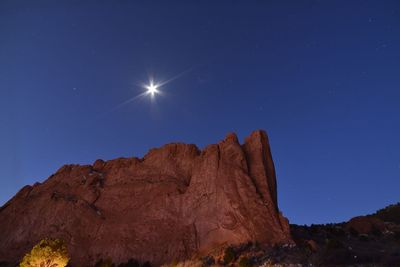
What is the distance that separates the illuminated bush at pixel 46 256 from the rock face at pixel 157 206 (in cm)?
1088

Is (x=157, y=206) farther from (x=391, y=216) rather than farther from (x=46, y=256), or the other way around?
(x=391, y=216)

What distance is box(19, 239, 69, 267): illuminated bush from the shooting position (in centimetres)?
3238

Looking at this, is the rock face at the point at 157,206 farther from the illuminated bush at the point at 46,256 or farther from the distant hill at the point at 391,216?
the distant hill at the point at 391,216

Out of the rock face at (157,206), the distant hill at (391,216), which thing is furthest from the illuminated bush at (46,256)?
the distant hill at (391,216)

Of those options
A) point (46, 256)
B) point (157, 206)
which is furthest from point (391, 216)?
point (46, 256)

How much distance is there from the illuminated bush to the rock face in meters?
10.9

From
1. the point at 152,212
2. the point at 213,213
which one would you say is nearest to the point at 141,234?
the point at 152,212

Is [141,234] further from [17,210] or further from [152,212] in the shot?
[17,210]

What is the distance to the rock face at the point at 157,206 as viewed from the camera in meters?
39.1

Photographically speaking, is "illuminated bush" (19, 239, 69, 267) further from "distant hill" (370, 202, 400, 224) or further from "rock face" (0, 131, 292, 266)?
"distant hill" (370, 202, 400, 224)

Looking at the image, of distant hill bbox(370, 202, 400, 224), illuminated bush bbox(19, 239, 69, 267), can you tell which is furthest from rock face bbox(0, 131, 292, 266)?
distant hill bbox(370, 202, 400, 224)

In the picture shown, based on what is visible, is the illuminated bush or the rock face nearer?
the illuminated bush

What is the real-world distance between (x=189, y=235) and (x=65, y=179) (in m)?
27.4

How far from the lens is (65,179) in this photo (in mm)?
57125
